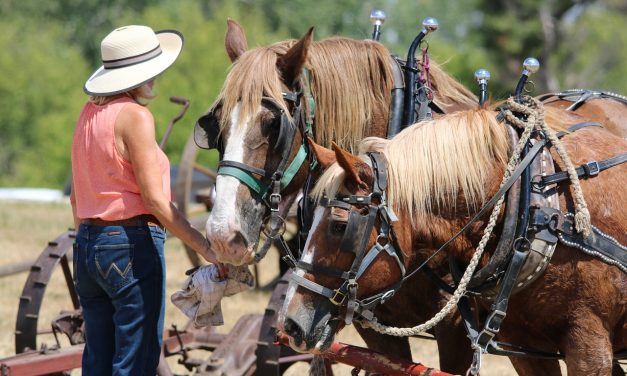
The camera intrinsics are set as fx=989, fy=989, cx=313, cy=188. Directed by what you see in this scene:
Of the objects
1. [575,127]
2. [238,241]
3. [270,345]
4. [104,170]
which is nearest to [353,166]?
[238,241]

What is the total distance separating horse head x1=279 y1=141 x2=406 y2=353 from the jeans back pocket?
0.75 metres

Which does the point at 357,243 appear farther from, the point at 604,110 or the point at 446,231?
the point at 604,110

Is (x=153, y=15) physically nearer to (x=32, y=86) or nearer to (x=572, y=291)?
(x=32, y=86)

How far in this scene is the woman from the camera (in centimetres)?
366

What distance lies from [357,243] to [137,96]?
119 centimetres

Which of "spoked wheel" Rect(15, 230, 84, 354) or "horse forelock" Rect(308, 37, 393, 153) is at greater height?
"horse forelock" Rect(308, 37, 393, 153)

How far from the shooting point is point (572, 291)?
3303 millimetres

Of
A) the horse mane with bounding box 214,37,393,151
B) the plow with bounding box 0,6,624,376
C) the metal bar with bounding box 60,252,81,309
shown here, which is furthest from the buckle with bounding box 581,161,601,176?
the metal bar with bounding box 60,252,81,309

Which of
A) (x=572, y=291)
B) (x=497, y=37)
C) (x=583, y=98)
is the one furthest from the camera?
(x=497, y=37)

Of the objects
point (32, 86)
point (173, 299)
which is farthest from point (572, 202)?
point (32, 86)

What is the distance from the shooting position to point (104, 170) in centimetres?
369

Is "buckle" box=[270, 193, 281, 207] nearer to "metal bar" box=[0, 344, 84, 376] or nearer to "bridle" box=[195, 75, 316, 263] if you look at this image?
"bridle" box=[195, 75, 316, 263]

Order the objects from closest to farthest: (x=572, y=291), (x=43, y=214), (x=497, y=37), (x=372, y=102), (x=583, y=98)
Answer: (x=572, y=291), (x=372, y=102), (x=583, y=98), (x=43, y=214), (x=497, y=37)

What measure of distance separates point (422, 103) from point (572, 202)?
1.05 metres
